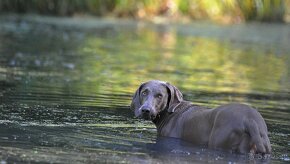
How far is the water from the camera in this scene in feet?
26.9

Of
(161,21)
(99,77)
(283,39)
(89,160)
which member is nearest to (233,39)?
(283,39)

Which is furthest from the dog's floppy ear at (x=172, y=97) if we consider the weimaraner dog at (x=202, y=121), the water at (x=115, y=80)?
the water at (x=115, y=80)

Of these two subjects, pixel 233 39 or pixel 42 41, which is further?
pixel 233 39

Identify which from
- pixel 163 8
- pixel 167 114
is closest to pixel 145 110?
pixel 167 114

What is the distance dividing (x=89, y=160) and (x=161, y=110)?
7.12 feet

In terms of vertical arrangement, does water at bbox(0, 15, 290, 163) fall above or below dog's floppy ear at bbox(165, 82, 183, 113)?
below

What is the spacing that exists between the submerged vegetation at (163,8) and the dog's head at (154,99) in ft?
67.3

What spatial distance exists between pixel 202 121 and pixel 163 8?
26.8 meters

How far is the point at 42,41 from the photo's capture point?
22.4 m

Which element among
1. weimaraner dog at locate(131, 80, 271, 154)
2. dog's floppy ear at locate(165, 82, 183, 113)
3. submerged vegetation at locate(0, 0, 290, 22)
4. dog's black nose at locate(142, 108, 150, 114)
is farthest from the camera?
submerged vegetation at locate(0, 0, 290, 22)

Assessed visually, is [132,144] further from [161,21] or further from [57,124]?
[161,21]

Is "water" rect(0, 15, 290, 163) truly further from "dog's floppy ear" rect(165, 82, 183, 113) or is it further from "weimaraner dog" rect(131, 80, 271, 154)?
"dog's floppy ear" rect(165, 82, 183, 113)

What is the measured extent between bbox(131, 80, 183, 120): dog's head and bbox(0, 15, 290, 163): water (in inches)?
11.2

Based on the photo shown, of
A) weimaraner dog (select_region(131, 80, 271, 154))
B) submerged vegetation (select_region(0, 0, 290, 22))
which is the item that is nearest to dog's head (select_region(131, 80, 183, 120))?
weimaraner dog (select_region(131, 80, 271, 154))
